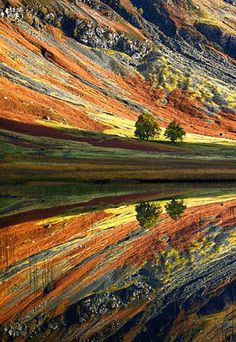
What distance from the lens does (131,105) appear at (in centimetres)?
19662

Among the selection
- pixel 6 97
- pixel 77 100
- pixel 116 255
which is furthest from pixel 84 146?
pixel 116 255

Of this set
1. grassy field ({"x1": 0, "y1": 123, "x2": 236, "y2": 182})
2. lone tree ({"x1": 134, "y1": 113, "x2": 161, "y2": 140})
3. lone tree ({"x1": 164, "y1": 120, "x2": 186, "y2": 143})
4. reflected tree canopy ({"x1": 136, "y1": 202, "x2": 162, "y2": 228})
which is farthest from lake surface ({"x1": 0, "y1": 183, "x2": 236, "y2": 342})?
lone tree ({"x1": 164, "y1": 120, "x2": 186, "y2": 143})

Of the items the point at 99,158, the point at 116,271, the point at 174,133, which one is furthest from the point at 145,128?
the point at 116,271

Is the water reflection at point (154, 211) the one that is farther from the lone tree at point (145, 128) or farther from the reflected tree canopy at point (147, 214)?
the lone tree at point (145, 128)

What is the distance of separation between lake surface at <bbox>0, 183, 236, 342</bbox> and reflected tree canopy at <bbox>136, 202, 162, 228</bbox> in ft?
0.37

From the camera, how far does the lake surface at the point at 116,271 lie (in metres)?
26.4

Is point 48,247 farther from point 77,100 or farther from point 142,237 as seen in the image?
point 77,100

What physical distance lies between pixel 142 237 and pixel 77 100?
132544mm

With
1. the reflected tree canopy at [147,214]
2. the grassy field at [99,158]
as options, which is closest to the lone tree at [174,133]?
the grassy field at [99,158]

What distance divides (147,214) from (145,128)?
97.9 m

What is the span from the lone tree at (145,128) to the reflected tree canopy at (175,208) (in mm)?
83223

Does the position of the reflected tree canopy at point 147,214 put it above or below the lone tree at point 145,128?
above

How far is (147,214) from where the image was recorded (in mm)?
59062

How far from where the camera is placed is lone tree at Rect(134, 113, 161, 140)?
15462cm
